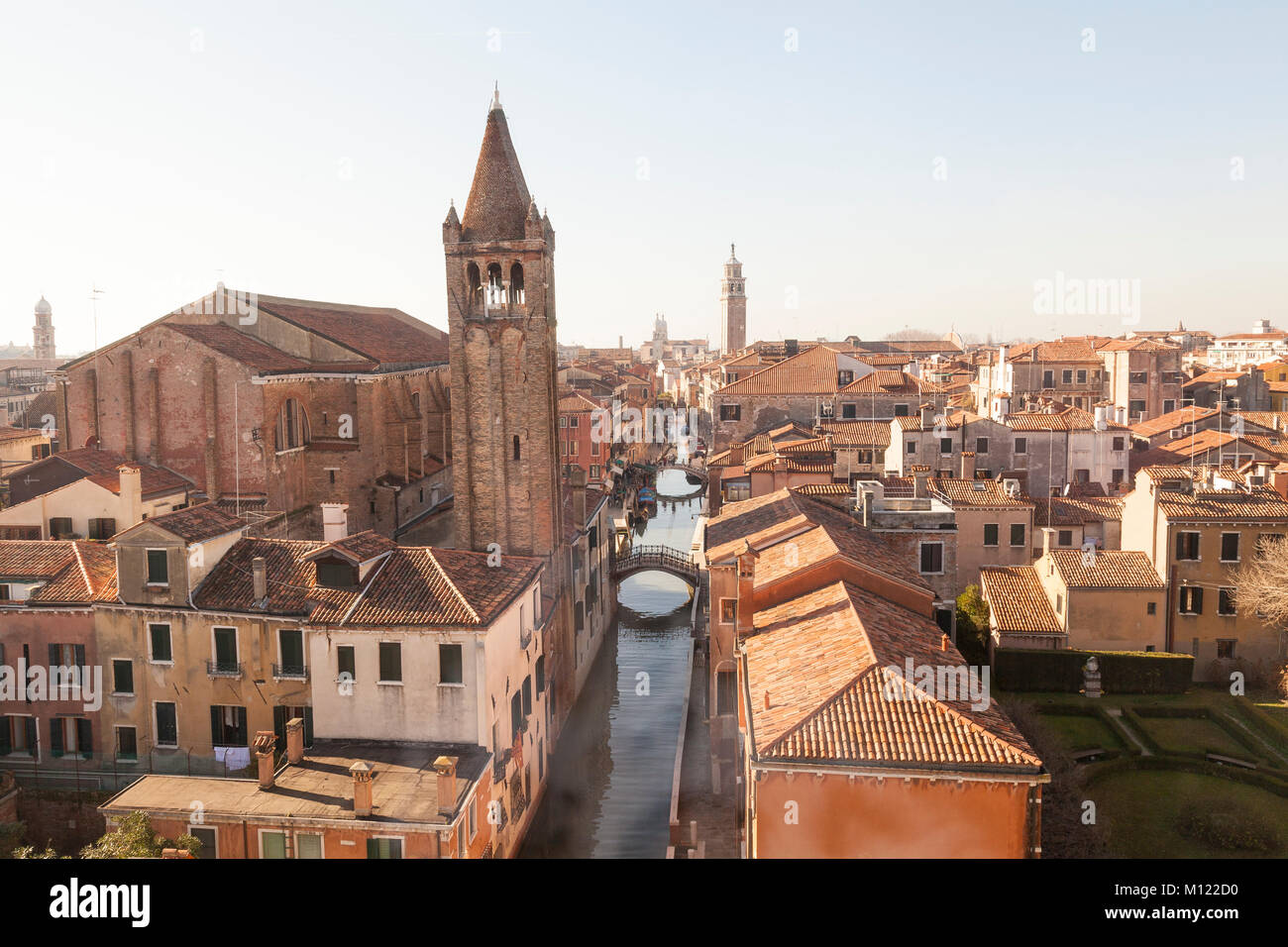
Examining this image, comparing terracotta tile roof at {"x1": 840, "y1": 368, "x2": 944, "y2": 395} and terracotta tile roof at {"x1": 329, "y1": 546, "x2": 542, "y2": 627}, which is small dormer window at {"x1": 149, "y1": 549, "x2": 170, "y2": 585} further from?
terracotta tile roof at {"x1": 840, "y1": 368, "x2": 944, "y2": 395}

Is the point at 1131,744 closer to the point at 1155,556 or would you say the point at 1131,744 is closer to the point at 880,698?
the point at 1155,556

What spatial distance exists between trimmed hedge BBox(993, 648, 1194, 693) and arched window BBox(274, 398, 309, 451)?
2322cm

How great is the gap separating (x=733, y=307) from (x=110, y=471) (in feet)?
340

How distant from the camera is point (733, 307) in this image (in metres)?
128

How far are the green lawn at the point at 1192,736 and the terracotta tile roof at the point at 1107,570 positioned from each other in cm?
383

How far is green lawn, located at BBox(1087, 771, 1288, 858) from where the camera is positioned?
59.0 ft

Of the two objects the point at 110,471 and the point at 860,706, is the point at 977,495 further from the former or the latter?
the point at 110,471

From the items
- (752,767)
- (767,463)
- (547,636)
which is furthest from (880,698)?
(767,463)

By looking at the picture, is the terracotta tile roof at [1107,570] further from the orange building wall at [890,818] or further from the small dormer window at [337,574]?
the small dormer window at [337,574]

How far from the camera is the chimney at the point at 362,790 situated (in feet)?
50.6

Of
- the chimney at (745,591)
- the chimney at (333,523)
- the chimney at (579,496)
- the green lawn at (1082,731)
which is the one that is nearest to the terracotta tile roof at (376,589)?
the chimney at (333,523)

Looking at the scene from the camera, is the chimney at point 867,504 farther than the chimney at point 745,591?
Yes

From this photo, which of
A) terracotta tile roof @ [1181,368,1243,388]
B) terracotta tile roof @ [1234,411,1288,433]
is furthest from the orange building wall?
terracotta tile roof @ [1181,368,1243,388]
